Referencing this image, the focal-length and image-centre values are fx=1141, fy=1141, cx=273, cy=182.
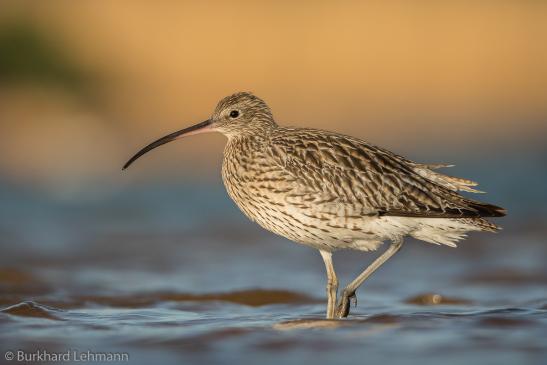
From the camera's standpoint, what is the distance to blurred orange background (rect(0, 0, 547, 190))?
2630cm

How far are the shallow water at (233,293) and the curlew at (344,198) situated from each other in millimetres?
709

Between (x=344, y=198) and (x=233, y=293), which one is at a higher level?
(x=344, y=198)

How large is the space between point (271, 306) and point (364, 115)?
818 inches

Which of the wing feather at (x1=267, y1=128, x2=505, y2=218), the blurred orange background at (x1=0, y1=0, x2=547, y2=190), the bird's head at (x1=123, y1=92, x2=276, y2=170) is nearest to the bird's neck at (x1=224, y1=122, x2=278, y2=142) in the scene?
the bird's head at (x1=123, y1=92, x2=276, y2=170)

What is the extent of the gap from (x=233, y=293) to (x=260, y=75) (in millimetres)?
22310

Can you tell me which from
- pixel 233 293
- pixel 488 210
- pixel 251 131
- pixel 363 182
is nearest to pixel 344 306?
pixel 363 182

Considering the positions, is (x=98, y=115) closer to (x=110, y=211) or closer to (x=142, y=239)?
(x=110, y=211)

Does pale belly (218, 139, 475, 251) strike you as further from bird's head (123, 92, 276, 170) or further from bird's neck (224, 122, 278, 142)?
bird's head (123, 92, 276, 170)

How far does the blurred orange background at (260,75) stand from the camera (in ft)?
86.3

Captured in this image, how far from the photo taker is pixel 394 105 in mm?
33844

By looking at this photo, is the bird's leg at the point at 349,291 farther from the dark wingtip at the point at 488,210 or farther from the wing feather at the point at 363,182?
the dark wingtip at the point at 488,210

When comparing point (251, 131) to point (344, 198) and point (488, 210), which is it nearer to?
point (344, 198)

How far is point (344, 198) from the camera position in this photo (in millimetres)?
9969

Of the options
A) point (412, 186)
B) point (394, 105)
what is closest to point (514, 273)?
point (412, 186)
